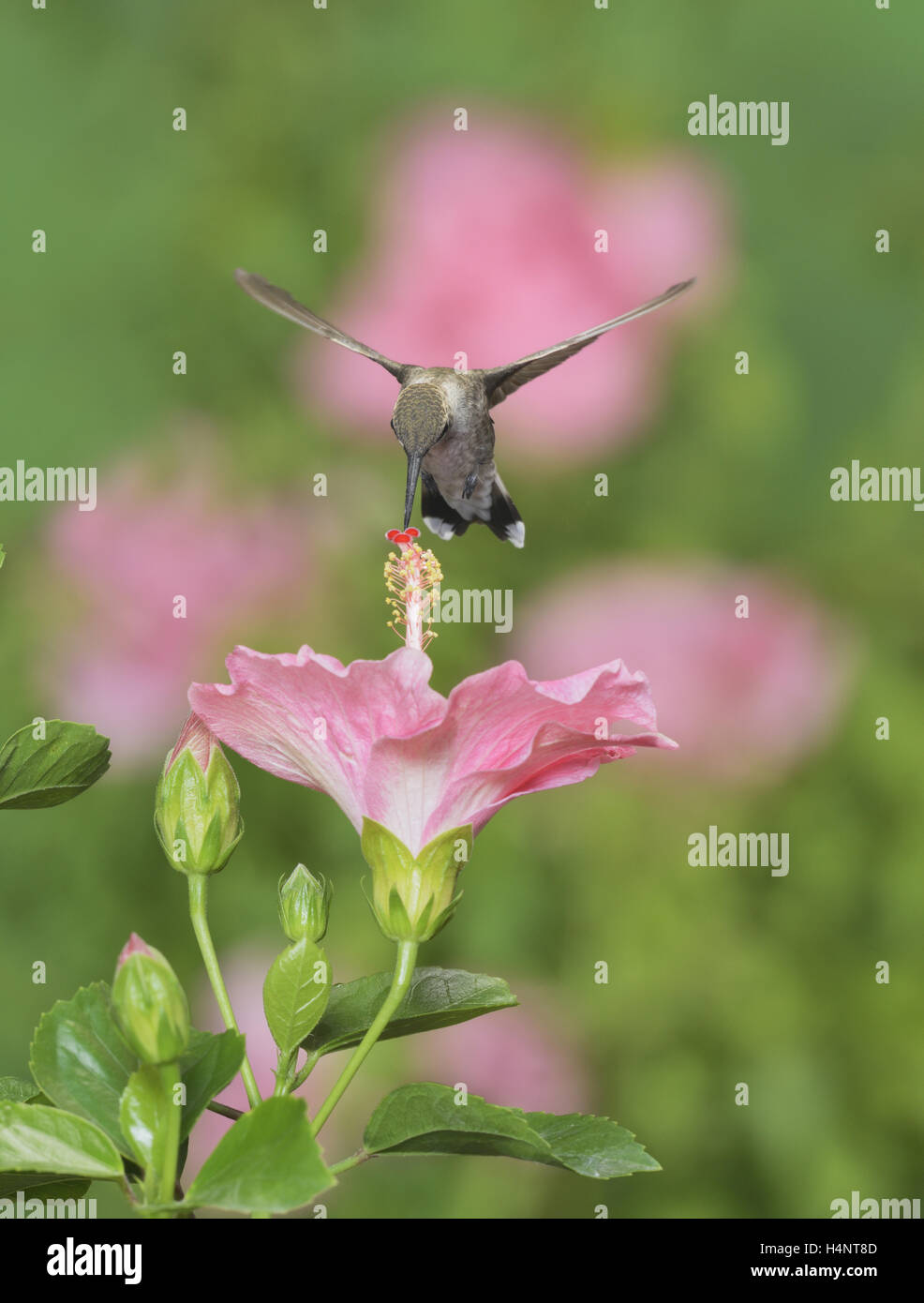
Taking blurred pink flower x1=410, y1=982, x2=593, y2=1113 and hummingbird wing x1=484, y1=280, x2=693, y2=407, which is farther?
blurred pink flower x1=410, y1=982, x2=593, y2=1113

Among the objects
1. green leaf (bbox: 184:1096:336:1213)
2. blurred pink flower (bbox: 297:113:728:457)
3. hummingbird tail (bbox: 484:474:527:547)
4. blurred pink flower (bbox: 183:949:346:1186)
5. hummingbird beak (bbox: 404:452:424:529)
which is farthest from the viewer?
blurred pink flower (bbox: 297:113:728:457)

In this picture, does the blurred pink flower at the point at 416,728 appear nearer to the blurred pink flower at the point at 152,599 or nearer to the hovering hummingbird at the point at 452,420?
the hovering hummingbird at the point at 452,420

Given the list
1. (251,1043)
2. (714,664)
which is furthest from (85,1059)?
(714,664)

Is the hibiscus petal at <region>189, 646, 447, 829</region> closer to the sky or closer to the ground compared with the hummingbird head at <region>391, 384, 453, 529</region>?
closer to the ground

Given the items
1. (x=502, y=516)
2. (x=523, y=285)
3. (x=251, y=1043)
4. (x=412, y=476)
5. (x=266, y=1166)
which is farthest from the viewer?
(x=523, y=285)

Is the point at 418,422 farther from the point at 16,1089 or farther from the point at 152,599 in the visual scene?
the point at 152,599

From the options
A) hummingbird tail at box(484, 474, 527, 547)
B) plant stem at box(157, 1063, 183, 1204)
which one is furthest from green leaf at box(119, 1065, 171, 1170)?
hummingbird tail at box(484, 474, 527, 547)

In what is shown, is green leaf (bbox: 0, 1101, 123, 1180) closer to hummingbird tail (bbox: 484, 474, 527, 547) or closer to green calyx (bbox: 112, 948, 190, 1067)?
green calyx (bbox: 112, 948, 190, 1067)
